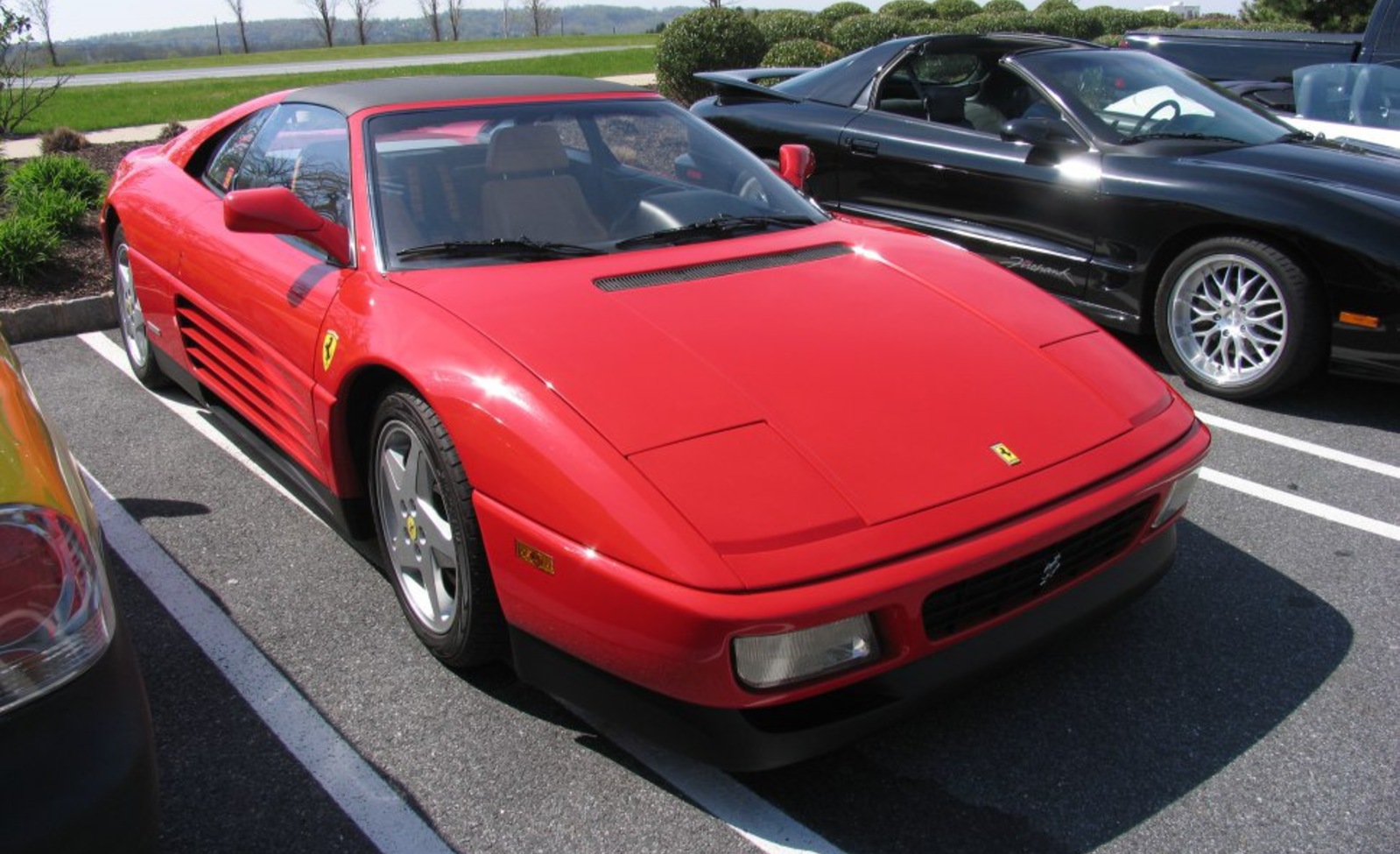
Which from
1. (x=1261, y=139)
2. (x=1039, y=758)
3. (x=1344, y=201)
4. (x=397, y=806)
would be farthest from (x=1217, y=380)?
(x=397, y=806)

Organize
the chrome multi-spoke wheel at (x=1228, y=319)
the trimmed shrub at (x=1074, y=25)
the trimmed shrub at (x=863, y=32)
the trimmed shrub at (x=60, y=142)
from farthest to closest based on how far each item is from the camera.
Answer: the trimmed shrub at (x=1074, y=25)
the trimmed shrub at (x=863, y=32)
the trimmed shrub at (x=60, y=142)
the chrome multi-spoke wheel at (x=1228, y=319)

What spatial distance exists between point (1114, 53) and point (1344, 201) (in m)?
1.75

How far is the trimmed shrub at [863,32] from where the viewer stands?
55.8 ft

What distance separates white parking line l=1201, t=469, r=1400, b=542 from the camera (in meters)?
3.42

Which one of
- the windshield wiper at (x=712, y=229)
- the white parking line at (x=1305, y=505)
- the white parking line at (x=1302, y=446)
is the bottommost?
the white parking line at (x=1302, y=446)

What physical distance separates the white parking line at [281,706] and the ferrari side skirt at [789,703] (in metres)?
0.39

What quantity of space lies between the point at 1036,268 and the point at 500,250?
3.00m

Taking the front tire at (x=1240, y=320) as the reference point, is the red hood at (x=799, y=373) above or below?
above

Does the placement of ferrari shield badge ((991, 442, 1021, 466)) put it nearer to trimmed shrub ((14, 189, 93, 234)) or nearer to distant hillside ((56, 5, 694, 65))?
trimmed shrub ((14, 189, 93, 234))

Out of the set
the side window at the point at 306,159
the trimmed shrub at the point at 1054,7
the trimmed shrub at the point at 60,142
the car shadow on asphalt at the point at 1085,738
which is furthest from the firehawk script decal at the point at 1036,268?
the trimmed shrub at the point at 1054,7

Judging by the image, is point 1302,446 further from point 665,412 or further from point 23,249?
point 23,249

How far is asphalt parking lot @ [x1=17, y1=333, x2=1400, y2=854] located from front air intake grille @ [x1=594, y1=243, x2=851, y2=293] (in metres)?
0.91

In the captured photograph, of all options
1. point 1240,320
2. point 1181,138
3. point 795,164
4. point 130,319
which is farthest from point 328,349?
point 1181,138

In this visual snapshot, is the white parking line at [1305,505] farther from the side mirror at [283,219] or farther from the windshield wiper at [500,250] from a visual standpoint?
the side mirror at [283,219]
